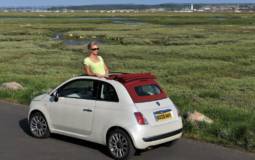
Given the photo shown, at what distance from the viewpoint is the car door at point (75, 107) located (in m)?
9.98

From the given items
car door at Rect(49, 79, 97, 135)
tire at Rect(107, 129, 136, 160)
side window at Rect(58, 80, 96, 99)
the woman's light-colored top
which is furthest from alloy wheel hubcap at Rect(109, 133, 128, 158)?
the woman's light-colored top

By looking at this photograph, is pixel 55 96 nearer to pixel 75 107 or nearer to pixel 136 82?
pixel 75 107

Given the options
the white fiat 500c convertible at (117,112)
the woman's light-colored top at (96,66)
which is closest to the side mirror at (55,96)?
the white fiat 500c convertible at (117,112)

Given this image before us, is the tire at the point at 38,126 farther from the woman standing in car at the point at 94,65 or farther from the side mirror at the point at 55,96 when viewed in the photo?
the woman standing in car at the point at 94,65

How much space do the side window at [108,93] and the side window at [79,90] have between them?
226mm

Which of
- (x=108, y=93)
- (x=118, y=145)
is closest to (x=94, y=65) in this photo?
(x=108, y=93)

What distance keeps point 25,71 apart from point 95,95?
2016 cm

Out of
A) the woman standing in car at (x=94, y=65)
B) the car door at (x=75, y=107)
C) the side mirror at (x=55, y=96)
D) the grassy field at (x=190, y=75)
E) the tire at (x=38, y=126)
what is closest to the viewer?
the car door at (x=75, y=107)

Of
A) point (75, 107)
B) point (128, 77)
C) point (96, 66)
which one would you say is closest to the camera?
point (128, 77)

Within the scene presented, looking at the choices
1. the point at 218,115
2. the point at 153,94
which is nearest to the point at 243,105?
the point at 218,115

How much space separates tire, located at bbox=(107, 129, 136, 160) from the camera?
9.20 metres

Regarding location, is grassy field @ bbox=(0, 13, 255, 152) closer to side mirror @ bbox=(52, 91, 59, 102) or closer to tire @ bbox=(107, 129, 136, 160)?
tire @ bbox=(107, 129, 136, 160)

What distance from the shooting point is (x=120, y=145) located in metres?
9.40

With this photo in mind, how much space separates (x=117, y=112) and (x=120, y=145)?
613 millimetres
